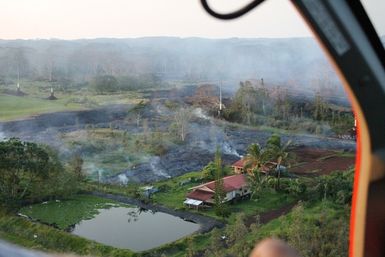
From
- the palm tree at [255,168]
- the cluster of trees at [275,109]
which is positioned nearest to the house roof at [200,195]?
the palm tree at [255,168]

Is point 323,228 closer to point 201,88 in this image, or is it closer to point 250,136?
point 250,136

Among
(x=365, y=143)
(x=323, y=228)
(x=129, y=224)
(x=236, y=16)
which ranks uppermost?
(x=236, y=16)

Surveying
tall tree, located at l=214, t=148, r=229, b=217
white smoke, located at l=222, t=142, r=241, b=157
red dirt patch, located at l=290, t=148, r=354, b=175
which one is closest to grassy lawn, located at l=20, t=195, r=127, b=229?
tall tree, located at l=214, t=148, r=229, b=217

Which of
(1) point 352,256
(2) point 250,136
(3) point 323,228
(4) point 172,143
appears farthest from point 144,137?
(1) point 352,256

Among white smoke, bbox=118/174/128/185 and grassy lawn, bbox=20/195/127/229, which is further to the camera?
white smoke, bbox=118/174/128/185

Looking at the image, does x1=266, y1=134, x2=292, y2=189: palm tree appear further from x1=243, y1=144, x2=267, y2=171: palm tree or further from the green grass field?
the green grass field

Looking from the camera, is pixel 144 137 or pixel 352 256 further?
pixel 144 137
